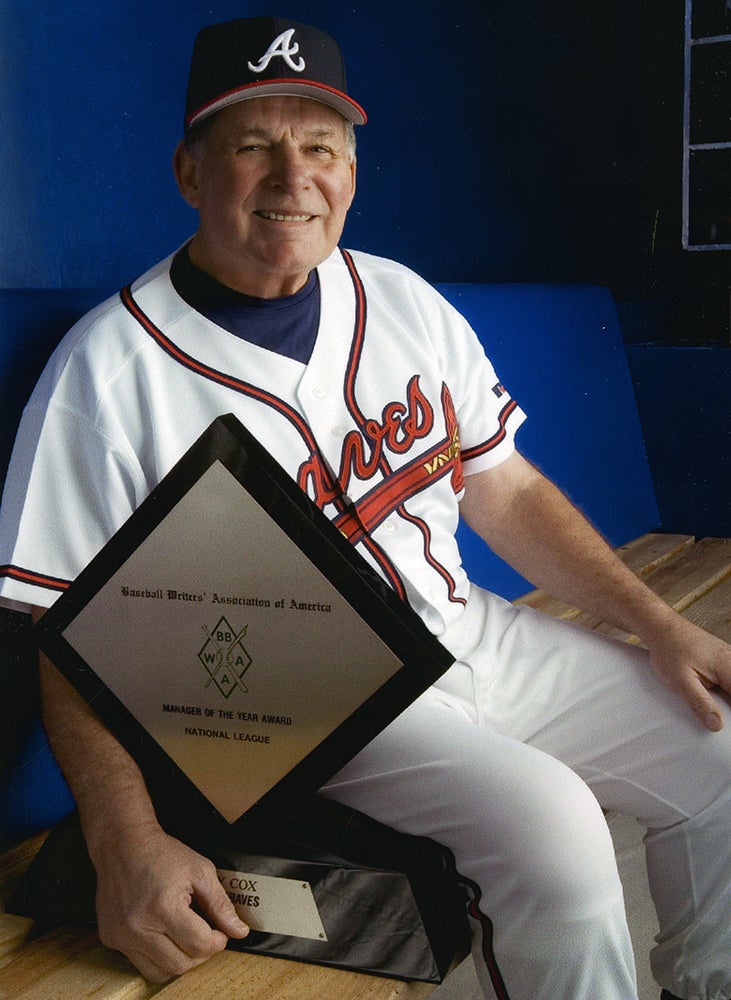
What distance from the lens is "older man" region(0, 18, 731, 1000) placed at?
2.78 feet

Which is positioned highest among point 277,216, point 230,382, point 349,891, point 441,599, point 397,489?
point 277,216

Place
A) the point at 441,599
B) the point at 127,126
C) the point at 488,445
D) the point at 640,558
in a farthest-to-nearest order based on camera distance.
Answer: the point at 640,558
the point at 127,126
the point at 488,445
the point at 441,599

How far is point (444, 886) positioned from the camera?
90 cm

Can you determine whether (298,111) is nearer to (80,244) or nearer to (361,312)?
(361,312)

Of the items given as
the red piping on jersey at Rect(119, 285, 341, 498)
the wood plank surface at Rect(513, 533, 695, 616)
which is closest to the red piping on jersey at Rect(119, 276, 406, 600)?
the red piping on jersey at Rect(119, 285, 341, 498)

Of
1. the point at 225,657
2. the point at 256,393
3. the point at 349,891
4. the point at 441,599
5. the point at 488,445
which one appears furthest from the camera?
the point at 488,445

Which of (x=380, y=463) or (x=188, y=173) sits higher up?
(x=188, y=173)

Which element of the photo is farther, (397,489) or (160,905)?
(397,489)

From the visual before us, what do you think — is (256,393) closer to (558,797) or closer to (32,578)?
(32,578)

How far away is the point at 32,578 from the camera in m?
0.86

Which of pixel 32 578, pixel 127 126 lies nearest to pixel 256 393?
pixel 32 578

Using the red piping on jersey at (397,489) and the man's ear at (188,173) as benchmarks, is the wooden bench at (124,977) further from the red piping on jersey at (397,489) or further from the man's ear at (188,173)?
the man's ear at (188,173)

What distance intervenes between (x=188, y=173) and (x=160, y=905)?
1.95 feet

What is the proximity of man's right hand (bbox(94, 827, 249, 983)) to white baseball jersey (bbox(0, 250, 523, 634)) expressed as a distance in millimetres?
195
